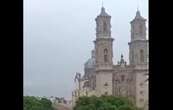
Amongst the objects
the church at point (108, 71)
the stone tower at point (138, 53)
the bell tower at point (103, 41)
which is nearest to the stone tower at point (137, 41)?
the stone tower at point (138, 53)

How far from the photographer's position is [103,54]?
76.7 feet

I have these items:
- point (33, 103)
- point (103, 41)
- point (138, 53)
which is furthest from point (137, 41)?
point (33, 103)

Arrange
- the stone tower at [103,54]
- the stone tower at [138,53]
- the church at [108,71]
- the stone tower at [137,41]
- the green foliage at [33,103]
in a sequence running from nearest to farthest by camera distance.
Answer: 1. the green foliage at [33,103]
2. the stone tower at [138,53]
3. the stone tower at [137,41]
4. the church at [108,71]
5. the stone tower at [103,54]

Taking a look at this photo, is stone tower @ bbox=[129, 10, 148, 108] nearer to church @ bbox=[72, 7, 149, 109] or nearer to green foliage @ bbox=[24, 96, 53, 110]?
church @ bbox=[72, 7, 149, 109]

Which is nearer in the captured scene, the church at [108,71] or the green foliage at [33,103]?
the green foliage at [33,103]

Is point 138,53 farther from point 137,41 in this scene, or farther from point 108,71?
point 108,71

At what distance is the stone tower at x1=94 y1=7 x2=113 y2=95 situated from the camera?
21.5m

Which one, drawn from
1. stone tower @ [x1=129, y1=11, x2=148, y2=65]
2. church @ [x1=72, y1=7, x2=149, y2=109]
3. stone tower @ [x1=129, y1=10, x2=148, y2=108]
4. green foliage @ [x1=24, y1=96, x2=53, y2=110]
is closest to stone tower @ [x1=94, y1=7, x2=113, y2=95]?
church @ [x1=72, y1=7, x2=149, y2=109]

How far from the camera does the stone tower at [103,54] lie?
848 inches

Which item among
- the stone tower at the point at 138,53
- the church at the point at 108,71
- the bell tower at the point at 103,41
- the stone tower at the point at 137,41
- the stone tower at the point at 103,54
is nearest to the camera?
the stone tower at the point at 138,53

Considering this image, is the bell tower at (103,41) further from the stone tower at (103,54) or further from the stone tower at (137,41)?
the stone tower at (137,41)
